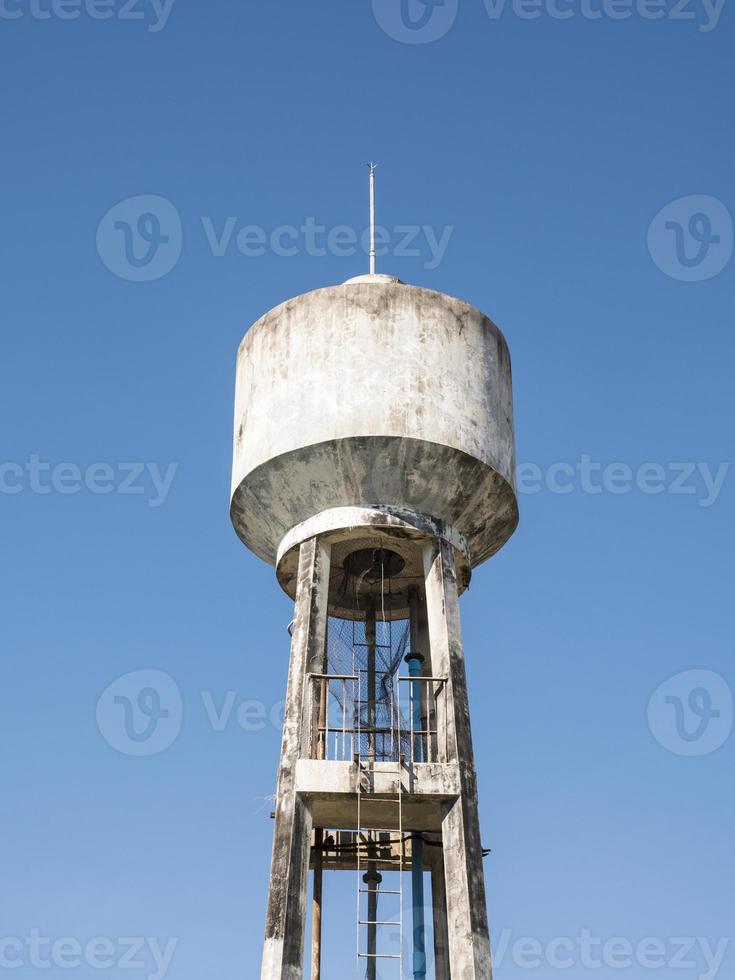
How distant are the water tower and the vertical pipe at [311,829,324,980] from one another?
0.07 feet

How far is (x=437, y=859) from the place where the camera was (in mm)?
17281

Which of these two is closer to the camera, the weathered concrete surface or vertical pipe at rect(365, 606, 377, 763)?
the weathered concrete surface

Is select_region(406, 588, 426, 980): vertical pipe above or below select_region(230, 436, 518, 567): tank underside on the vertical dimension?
below

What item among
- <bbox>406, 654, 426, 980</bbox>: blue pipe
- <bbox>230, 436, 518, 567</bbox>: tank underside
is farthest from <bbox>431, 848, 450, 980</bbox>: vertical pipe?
<bbox>230, 436, 518, 567</bbox>: tank underside

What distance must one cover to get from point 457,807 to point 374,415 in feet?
15.5

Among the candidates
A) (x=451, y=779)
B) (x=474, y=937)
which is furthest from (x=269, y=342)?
(x=474, y=937)

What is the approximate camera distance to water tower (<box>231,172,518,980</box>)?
1570 centimetres

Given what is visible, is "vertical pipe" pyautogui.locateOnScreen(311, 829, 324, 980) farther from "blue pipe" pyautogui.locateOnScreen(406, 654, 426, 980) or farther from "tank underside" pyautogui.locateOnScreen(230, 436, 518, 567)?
"tank underside" pyautogui.locateOnScreen(230, 436, 518, 567)

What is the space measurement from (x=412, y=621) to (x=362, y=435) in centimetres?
364

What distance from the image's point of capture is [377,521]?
16.8m

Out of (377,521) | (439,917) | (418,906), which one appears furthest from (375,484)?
(439,917)

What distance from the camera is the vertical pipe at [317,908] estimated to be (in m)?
16.8

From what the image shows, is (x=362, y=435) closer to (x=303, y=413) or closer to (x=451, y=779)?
(x=303, y=413)

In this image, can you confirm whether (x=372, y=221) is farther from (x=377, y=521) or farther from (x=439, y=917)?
(x=439, y=917)
